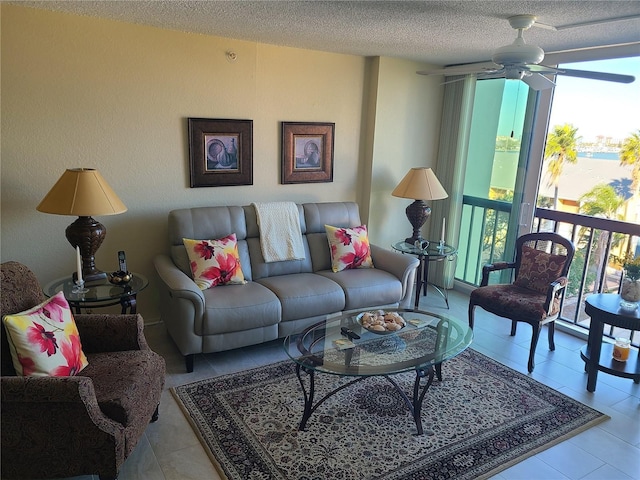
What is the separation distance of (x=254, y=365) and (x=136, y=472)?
1.17m

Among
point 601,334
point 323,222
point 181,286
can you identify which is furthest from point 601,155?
point 181,286

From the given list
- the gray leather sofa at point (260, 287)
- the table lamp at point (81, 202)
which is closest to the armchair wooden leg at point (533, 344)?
the gray leather sofa at point (260, 287)

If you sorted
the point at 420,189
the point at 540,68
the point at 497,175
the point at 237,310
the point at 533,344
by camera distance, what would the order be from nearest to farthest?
the point at 540,68, the point at 237,310, the point at 533,344, the point at 420,189, the point at 497,175

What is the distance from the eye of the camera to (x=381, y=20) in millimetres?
2994

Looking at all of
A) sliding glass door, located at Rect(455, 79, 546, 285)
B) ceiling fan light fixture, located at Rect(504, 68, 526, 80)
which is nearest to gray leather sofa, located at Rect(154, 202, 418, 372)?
sliding glass door, located at Rect(455, 79, 546, 285)

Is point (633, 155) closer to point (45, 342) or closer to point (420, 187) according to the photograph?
point (420, 187)

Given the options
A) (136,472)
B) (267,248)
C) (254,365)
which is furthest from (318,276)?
(136,472)

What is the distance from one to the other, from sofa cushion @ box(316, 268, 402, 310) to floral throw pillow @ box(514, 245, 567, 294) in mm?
998

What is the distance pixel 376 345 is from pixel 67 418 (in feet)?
5.22

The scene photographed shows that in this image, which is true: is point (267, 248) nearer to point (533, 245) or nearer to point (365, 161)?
point (365, 161)

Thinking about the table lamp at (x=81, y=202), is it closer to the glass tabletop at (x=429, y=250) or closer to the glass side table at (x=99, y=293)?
the glass side table at (x=99, y=293)

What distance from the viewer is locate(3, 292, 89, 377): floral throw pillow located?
2.04 m

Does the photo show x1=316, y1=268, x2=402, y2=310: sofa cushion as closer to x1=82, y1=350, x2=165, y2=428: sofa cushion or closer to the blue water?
x1=82, y1=350, x2=165, y2=428: sofa cushion

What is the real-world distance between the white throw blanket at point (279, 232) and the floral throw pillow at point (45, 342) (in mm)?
1797
